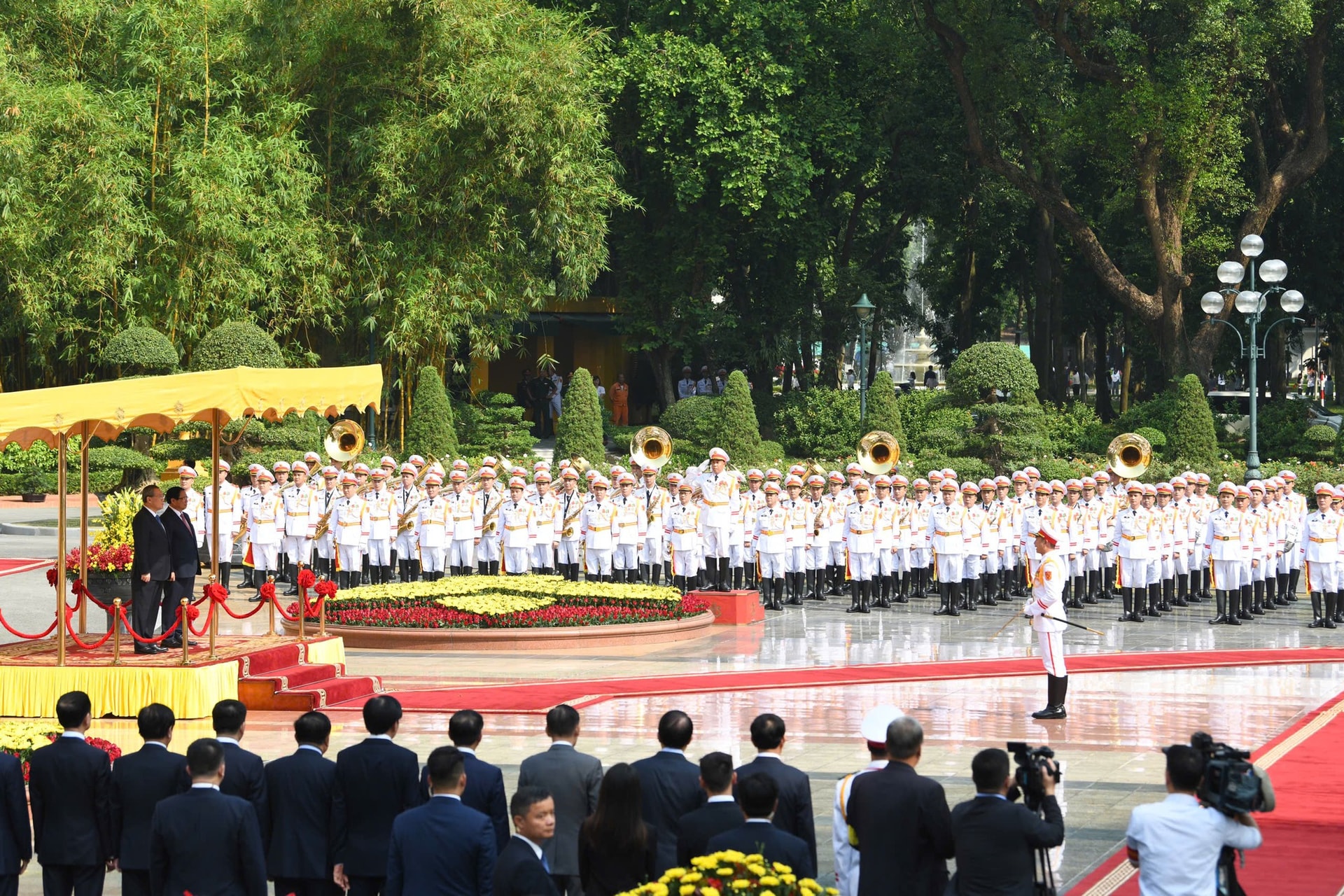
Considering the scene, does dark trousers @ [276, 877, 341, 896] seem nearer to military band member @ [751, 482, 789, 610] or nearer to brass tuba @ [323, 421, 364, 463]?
military band member @ [751, 482, 789, 610]

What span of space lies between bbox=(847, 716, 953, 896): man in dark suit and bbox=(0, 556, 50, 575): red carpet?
19589mm

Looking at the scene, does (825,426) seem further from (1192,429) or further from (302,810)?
(302,810)

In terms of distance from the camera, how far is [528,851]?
6.52 metres

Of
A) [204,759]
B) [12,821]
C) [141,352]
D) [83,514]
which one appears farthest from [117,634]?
[141,352]

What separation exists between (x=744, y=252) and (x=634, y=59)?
20.3 ft

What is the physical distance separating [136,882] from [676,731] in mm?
2792

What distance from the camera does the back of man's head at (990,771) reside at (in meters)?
6.84

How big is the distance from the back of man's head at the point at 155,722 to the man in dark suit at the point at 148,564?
6.57 metres

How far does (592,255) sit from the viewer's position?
115 ft

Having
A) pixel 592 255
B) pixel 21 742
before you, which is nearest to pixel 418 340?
pixel 592 255

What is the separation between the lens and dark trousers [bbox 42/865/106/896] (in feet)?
27.0

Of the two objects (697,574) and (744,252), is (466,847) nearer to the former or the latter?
(697,574)

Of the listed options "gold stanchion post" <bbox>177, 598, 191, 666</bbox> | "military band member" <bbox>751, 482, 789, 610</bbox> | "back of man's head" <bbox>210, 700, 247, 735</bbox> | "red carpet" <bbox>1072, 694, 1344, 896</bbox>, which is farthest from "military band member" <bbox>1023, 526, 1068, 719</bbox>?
"military band member" <bbox>751, 482, 789, 610</bbox>

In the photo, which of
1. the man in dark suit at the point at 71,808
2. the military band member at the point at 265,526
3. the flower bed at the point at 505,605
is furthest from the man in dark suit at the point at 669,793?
the military band member at the point at 265,526
